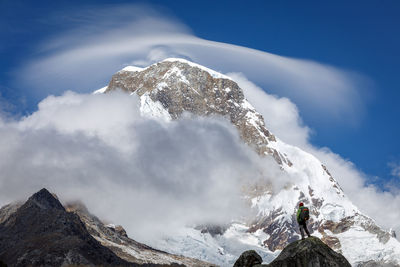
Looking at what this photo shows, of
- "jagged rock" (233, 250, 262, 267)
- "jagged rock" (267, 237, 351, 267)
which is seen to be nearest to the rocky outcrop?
"jagged rock" (267, 237, 351, 267)

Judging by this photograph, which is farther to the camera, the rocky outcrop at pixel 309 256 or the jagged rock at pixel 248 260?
the jagged rock at pixel 248 260

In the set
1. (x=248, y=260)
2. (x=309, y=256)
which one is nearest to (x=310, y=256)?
(x=309, y=256)

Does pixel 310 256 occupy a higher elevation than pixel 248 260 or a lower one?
lower

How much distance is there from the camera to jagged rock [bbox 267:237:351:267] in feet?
137

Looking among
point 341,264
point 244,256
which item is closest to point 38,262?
point 244,256

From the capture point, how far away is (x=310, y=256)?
138 ft

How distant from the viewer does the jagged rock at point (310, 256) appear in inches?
1646

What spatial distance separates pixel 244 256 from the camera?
51375 millimetres

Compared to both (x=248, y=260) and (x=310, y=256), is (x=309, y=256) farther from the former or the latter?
(x=248, y=260)

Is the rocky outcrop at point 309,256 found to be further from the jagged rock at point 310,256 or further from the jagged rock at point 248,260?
the jagged rock at point 248,260

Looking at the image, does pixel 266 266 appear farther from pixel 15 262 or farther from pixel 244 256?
pixel 15 262

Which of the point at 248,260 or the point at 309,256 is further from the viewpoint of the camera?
the point at 248,260

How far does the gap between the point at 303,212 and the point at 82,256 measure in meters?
155

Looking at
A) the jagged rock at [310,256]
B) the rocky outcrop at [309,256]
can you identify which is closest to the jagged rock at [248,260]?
the rocky outcrop at [309,256]
